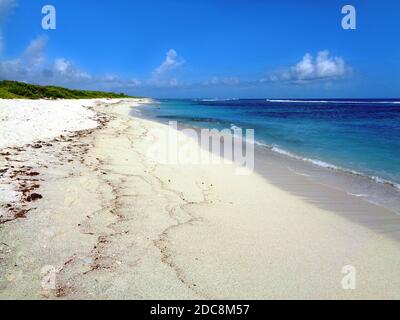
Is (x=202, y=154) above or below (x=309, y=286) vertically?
above

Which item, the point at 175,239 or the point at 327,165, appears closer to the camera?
the point at 175,239

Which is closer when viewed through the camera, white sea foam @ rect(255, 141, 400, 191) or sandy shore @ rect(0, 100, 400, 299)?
sandy shore @ rect(0, 100, 400, 299)

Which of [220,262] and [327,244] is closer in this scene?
[220,262]

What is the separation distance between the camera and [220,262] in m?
4.45

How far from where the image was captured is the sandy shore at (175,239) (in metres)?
3.89

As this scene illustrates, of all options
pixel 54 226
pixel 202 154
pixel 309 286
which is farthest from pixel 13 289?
pixel 202 154

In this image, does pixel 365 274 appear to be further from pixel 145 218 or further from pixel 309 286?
pixel 145 218

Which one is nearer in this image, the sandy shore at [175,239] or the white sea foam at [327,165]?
the sandy shore at [175,239]

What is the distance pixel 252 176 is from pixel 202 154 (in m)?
3.57

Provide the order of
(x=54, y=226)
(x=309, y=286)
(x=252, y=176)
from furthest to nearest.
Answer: (x=252, y=176), (x=54, y=226), (x=309, y=286)

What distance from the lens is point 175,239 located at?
505 cm

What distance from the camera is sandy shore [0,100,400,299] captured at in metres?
3.89

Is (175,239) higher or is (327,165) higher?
(327,165)
